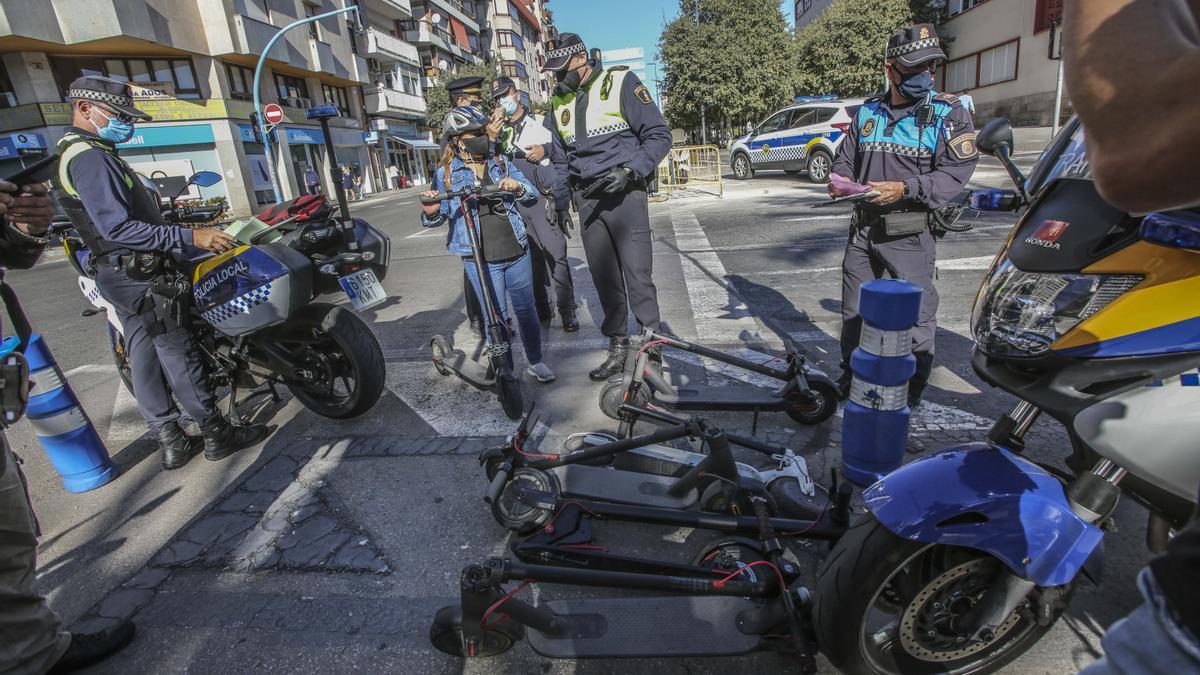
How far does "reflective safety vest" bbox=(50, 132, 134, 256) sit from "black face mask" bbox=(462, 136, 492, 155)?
1.97 m

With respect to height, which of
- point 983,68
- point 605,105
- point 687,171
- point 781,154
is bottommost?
point 687,171

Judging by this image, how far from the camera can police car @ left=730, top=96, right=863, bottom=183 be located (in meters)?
15.6

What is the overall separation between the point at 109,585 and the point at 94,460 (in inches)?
46.5

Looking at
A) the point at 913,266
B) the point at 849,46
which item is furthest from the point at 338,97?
the point at 913,266

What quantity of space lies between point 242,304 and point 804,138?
15856 millimetres

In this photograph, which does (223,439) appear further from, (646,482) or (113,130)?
(646,482)

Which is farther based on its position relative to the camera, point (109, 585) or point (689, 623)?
point (109, 585)

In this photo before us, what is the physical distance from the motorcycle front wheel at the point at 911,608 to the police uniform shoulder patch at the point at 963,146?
238 centimetres

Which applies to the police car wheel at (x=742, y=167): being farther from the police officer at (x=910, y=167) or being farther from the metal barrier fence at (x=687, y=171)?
the police officer at (x=910, y=167)

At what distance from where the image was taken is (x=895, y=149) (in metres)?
3.52

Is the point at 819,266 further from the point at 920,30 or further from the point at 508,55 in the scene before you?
the point at 508,55

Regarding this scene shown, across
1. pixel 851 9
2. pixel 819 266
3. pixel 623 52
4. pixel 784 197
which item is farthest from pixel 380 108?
pixel 819 266

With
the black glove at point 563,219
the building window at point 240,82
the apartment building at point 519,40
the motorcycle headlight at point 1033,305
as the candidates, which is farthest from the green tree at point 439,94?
the motorcycle headlight at point 1033,305

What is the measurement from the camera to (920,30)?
3416 millimetres
